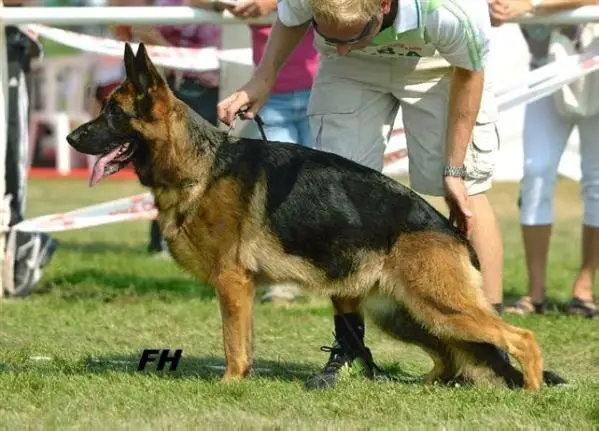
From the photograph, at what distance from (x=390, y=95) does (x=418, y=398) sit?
5.20ft

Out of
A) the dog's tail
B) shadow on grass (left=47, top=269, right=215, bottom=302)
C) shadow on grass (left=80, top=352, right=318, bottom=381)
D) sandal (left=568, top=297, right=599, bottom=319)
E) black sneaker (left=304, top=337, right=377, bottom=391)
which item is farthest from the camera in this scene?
shadow on grass (left=47, top=269, right=215, bottom=302)

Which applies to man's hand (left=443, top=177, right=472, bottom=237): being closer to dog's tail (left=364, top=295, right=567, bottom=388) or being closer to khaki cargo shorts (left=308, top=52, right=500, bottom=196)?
khaki cargo shorts (left=308, top=52, right=500, bottom=196)

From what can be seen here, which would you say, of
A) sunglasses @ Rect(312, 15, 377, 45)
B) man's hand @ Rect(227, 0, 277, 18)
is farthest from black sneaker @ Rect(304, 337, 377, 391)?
man's hand @ Rect(227, 0, 277, 18)

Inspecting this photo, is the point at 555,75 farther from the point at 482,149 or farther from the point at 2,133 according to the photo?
the point at 2,133

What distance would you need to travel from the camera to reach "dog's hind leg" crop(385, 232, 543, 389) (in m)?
5.17

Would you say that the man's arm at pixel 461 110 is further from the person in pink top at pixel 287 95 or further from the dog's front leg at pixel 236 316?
the person in pink top at pixel 287 95

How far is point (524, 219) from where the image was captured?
7996 millimetres

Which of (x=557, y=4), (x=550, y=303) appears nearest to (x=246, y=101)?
(x=557, y=4)

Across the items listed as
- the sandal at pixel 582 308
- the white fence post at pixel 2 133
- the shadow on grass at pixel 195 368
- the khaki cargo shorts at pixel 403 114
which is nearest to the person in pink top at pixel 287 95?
the white fence post at pixel 2 133

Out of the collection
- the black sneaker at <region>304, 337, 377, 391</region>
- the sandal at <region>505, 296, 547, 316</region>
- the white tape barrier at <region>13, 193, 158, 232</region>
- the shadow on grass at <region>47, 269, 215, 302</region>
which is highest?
the black sneaker at <region>304, 337, 377, 391</region>

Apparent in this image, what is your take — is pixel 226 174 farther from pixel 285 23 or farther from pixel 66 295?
pixel 66 295

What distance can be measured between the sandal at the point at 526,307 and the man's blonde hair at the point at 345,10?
10.4 feet

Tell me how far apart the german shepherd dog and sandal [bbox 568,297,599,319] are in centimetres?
244

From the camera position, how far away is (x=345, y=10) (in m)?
4.97
